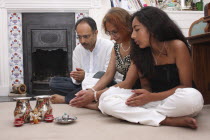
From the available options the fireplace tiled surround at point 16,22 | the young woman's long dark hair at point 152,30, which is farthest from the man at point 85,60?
the fireplace tiled surround at point 16,22

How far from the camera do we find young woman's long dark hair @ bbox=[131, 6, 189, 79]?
4.81 feet

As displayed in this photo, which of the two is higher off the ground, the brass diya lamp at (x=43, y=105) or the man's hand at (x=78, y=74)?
the man's hand at (x=78, y=74)

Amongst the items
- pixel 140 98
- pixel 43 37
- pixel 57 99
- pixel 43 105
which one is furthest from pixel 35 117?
pixel 43 37

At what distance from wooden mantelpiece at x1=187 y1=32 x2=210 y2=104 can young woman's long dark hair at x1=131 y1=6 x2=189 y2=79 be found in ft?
2.65

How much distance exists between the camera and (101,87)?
1.84 meters

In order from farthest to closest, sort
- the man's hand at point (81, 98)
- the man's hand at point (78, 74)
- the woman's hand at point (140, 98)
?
the man's hand at point (78, 74)
the man's hand at point (81, 98)
the woman's hand at point (140, 98)

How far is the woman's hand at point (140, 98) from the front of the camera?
4.61 feet

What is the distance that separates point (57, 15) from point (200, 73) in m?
2.65

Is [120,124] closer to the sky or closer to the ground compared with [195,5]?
closer to the ground

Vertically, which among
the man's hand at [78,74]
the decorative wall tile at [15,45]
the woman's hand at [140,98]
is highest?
the decorative wall tile at [15,45]

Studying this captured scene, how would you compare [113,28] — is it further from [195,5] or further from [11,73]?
[11,73]

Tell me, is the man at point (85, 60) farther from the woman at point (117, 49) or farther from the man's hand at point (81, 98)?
the man's hand at point (81, 98)

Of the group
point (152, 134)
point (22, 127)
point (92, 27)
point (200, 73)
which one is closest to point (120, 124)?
point (152, 134)

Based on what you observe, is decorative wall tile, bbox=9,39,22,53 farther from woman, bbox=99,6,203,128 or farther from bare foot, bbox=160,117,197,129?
bare foot, bbox=160,117,197,129
